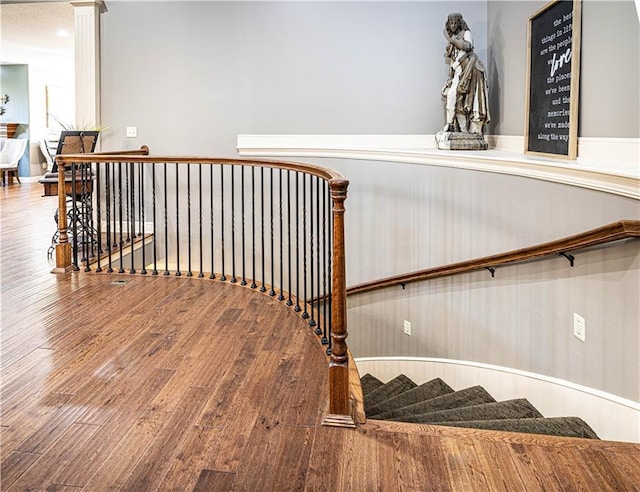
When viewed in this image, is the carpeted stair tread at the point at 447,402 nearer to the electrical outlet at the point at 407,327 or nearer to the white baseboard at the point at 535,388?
the white baseboard at the point at 535,388

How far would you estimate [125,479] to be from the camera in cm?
172

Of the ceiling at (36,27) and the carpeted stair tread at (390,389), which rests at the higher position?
the ceiling at (36,27)

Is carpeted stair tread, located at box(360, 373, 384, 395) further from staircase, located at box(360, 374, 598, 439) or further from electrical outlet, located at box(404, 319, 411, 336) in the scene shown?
electrical outlet, located at box(404, 319, 411, 336)

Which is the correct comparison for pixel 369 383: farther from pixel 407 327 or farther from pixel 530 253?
pixel 530 253

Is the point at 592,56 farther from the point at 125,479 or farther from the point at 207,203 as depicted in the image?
the point at 207,203

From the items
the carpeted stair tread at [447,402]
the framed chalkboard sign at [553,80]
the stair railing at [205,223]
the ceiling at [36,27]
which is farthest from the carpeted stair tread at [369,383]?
the ceiling at [36,27]

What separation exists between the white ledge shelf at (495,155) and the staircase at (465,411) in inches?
41.9

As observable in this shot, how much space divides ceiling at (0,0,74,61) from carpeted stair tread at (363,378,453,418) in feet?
18.5

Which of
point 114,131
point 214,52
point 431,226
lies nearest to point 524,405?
point 431,226

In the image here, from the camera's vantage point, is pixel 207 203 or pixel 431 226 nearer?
pixel 431 226

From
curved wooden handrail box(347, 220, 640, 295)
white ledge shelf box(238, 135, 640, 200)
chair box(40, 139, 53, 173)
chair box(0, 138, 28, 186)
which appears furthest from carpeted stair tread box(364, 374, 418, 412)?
chair box(40, 139, 53, 173)

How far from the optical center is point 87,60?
209 inches

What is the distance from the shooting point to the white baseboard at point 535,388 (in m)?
2.36

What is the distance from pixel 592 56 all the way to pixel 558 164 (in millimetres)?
626
